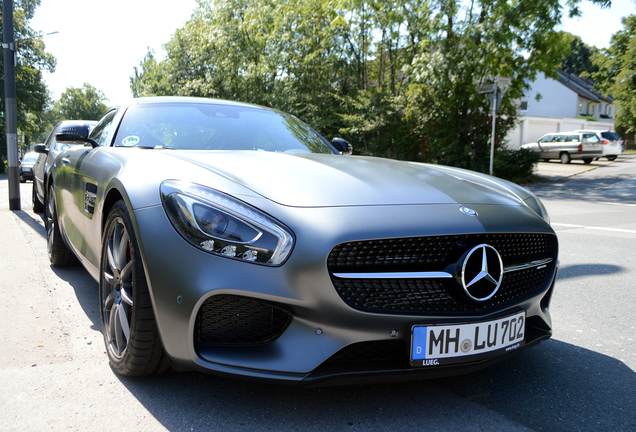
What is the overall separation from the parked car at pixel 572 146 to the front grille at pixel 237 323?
23127mm

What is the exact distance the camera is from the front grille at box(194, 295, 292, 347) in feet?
5.66

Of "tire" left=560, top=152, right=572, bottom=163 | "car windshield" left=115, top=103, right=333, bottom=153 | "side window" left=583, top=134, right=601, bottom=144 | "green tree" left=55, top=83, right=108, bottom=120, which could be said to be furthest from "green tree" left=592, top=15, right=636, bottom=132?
"green tree" left=55, top=83, right=108, bottom=120

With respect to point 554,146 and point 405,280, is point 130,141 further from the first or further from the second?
point 554,146

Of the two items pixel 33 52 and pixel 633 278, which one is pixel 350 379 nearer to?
pixel 633 278

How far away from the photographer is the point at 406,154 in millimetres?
18609

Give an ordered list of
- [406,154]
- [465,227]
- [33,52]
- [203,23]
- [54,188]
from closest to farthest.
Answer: [465,227], [54,188], [406,154], [203,23], [33,52]

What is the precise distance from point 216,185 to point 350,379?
857 mm

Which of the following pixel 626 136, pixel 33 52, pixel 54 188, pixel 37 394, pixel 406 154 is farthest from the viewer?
pixel 626 136

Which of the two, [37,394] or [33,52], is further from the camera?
[33,52]

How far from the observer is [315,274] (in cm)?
164

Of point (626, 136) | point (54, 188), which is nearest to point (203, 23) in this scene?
point (54, 188)

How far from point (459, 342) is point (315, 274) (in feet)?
1.92

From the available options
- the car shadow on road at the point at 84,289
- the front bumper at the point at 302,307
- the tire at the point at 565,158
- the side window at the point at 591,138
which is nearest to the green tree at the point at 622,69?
the side window at the point at 591,138

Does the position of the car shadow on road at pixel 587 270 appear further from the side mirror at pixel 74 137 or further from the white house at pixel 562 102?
the white house at pixel 562 102
